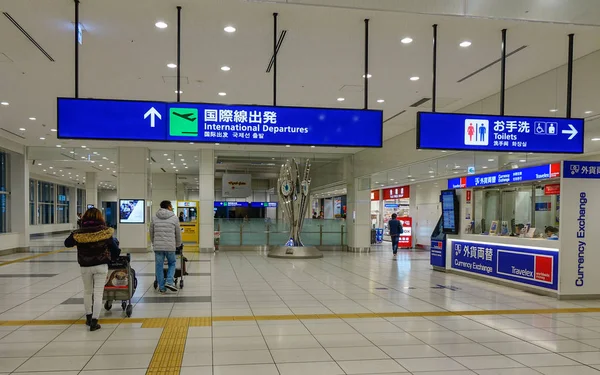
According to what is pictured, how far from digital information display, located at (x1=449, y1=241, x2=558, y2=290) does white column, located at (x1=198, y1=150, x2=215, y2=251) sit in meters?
8.47

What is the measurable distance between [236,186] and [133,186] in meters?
4.41

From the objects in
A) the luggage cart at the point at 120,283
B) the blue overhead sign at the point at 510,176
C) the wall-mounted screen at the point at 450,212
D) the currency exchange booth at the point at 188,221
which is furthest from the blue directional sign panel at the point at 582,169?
the currency exchange booth at the point at 188,221

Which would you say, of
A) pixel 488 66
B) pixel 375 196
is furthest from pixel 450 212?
pixel 375 196

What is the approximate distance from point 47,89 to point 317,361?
7.28m

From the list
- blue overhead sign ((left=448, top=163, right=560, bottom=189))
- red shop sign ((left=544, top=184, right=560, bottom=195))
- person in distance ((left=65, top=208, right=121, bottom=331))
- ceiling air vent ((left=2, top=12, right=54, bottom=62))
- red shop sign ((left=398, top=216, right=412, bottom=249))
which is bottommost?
red shop sign ((left=398, top=216, right=412, bottom=249))

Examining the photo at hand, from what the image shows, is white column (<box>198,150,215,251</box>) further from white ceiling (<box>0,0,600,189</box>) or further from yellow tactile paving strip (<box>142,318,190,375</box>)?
yellow tactile paving strip (<box>142,318,190,375</box>)

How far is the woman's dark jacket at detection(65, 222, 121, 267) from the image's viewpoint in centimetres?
528

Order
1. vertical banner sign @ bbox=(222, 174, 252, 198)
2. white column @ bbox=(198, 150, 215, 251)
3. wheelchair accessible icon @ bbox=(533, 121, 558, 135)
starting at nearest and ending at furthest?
1. wheelchair accessible icon @ bbox=(533, 121, 558, 135)
2. white column @ bbox=(198, 150, 215, 251)
3. vertical banner sign @ bbox=(222, 174, 252, 198)

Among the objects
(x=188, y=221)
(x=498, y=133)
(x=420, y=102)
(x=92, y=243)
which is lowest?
(x=188, y=221)

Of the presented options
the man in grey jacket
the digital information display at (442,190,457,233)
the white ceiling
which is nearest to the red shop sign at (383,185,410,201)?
the digital information display at (442,190,457,233)

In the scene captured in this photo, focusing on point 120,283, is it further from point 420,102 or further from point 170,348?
point 420,102

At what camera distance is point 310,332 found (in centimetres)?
516

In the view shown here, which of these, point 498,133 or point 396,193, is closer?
point 498,133

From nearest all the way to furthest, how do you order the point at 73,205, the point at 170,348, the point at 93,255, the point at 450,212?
the point at 170,348 < the point at 93,255 < the point at 450,212 < the point at 73,205
